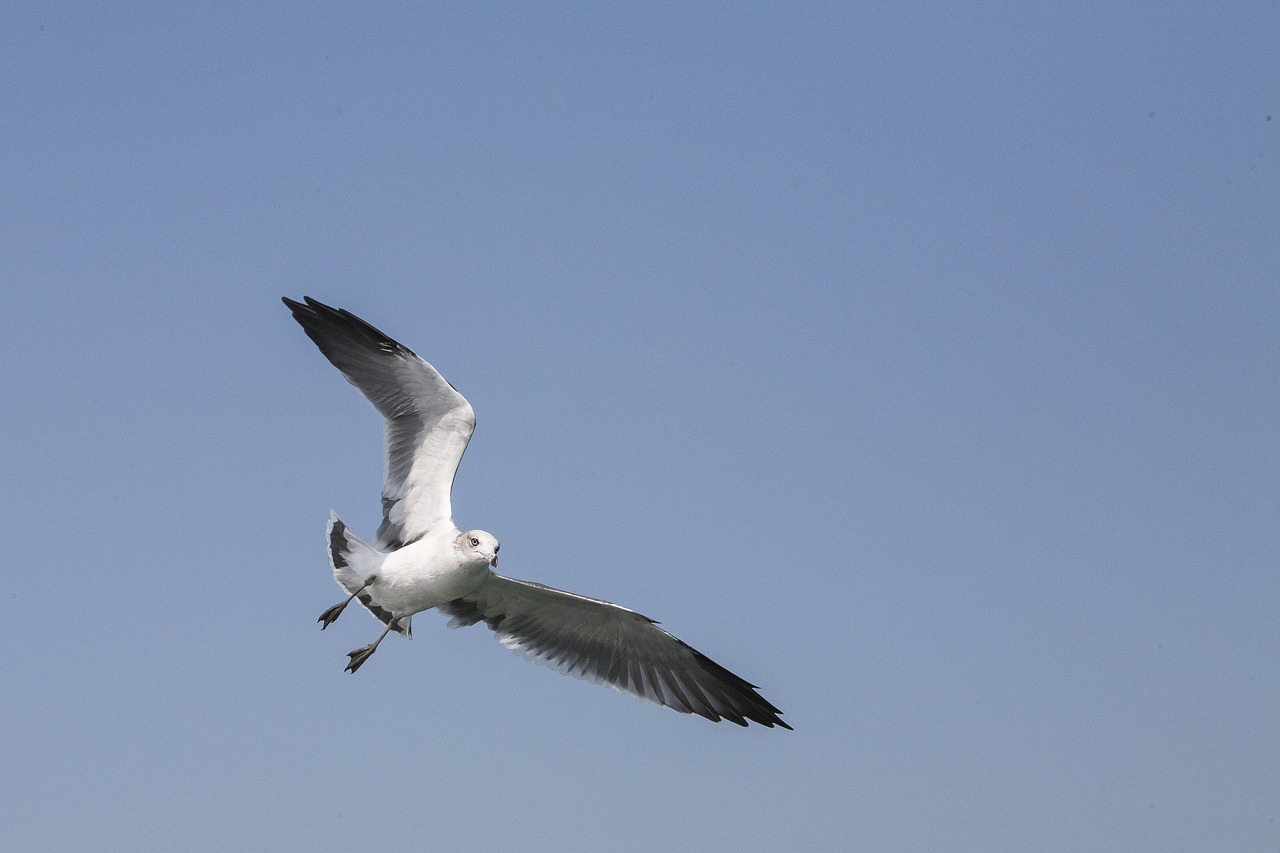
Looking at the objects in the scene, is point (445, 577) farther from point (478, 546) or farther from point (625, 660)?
point (625, 660)

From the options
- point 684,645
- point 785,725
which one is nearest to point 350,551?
point 684,645

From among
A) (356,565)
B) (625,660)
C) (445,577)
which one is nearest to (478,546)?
(445,577)

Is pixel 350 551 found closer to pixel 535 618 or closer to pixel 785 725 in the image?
pixel 535 618

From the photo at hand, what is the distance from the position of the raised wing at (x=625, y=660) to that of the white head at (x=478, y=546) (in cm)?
135

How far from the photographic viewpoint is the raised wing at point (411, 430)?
11797 millimetres

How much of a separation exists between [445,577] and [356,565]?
0.97 m

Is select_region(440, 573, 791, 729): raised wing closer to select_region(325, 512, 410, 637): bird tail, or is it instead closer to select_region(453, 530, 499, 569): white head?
select_region(325, 512, 410, 637): bird tail

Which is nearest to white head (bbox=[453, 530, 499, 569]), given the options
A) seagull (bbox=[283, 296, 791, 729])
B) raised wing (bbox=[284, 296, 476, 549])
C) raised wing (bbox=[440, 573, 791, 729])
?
seagull (bbox=[283, 296, 791, 729])

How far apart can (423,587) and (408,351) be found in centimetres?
225

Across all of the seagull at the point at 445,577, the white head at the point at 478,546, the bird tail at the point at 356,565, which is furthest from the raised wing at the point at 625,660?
the white head at the point at 478,546

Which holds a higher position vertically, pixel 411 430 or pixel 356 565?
pixel 411 430

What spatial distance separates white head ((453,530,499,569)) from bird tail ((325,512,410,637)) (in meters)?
0.86

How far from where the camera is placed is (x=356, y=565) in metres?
11.4

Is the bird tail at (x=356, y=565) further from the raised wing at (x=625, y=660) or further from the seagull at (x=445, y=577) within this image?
the raised wing at (x=625, y=660)
